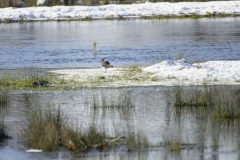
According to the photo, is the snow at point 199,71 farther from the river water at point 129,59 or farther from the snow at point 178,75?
the river water at point 129,59

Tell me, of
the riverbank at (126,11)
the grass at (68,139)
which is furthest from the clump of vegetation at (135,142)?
the riverbank at (126,11)

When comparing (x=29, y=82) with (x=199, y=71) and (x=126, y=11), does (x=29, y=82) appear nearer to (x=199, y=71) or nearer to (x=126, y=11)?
(x=199, y=71)

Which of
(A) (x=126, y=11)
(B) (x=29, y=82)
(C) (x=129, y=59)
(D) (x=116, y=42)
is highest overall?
(A) (x=126, y=11)

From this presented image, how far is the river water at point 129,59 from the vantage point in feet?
35.1

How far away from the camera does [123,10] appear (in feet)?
154

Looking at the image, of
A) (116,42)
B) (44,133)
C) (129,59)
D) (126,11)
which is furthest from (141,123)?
(126,11)

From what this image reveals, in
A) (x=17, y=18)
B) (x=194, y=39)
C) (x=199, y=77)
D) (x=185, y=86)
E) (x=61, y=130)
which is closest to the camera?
(x=61, y=130)

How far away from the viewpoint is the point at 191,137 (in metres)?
11.2

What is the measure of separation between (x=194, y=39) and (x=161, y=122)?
1926 cm

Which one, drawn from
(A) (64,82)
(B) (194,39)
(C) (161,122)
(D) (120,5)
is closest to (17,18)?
(D) (120,5)

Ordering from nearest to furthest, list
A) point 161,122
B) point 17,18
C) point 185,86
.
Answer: point 161,122, point 185,86, point 17,18

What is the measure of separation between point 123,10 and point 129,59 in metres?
22.5

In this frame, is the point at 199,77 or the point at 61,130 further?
the point at 199,77

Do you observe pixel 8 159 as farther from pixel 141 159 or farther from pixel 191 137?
pixel 191 137
